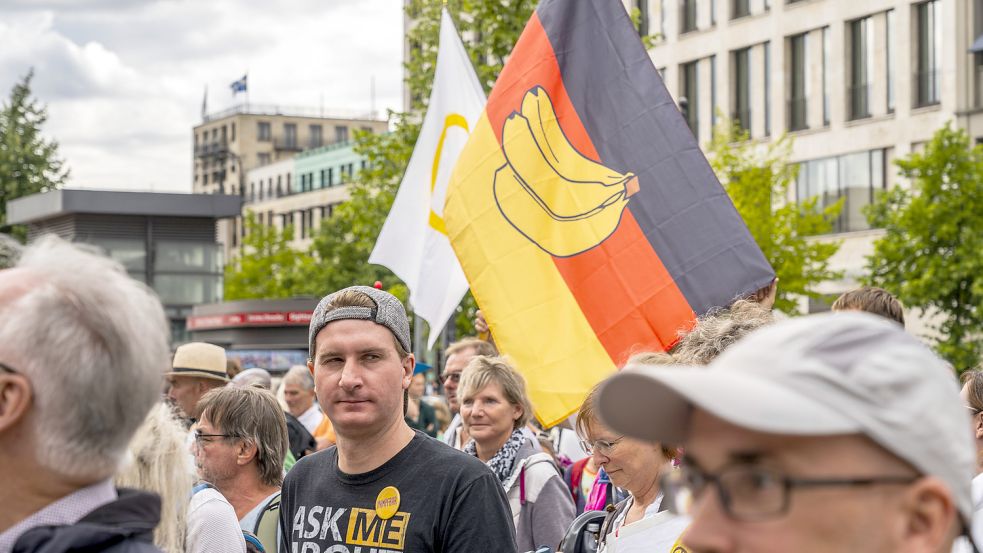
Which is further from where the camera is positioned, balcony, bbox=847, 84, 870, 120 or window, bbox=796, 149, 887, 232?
balcony, bbox=847, 84, 870, 120

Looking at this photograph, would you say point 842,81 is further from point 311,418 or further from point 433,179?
point 311,418

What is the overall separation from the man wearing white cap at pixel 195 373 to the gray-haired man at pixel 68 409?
619cm

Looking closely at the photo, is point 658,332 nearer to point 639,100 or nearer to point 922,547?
point 639,100

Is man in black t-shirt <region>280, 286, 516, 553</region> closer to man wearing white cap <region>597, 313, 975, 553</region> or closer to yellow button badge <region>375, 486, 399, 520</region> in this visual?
yellow button badge <region>375, 486, 399, 520</region>

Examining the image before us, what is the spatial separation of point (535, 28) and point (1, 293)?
19.0 feet

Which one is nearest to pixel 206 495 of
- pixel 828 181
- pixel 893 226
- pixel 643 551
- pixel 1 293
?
pixel 643 551

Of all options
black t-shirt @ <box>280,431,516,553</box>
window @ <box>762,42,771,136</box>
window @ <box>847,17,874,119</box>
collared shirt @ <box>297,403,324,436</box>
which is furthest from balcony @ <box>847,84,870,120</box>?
black t-shirt @ <box>280,431,516,553</box>

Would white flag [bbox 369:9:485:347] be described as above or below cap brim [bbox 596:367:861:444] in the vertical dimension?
above

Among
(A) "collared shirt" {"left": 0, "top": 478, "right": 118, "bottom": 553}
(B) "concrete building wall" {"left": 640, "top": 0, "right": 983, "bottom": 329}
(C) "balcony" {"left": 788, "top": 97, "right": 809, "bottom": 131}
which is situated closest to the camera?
(A) "collared shirt" {"left": 0, "top": 478, "right": 118, "bottom": 553}

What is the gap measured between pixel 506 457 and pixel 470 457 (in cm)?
289

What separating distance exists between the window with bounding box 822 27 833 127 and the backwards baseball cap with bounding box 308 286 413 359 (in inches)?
1802

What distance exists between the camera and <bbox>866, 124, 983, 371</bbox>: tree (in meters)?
30.6

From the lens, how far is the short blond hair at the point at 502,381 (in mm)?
7539

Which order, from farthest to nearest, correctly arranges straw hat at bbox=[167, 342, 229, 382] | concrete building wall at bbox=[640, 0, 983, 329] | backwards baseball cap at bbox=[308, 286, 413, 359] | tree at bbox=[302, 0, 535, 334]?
concrete building wall at bbox=[640, 0, 983, 329] < tree at bbox=[302, 0, 535, 334] < straw hat at bbox=[167, 342, 229, 382] < backwards baseball cap at bbox=[308, 286, 413, 359]
